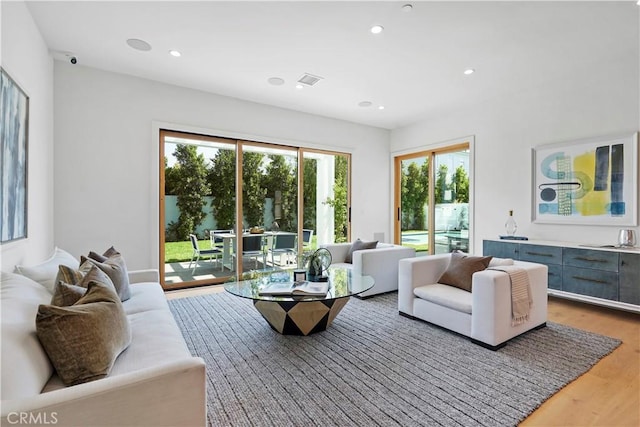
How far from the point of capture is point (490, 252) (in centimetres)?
442

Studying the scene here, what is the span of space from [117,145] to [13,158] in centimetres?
184

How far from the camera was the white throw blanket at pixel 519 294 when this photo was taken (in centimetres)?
262

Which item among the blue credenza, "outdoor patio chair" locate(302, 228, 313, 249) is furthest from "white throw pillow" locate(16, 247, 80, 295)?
the blue credenza

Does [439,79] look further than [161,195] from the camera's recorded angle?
No

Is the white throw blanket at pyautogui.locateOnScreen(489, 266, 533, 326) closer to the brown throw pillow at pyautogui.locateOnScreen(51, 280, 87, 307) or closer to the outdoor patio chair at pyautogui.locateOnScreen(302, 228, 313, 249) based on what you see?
the brown throw pillow at pyautogui.locateOnScreen(51, 280, 87, 307)

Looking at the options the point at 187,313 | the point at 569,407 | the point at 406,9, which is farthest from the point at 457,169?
the point at 187,313

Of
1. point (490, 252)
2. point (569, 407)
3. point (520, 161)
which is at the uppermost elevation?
point (520, 161)

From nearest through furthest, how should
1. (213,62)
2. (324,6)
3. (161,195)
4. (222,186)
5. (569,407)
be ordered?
(569,407) → (324,6) → (213,62) → (161,195) → (222,186)

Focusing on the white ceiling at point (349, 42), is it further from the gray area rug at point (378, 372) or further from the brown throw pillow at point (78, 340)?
the gray area rug at point (378, 372)

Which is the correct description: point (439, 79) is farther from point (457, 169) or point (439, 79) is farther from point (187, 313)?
point (187, 313)

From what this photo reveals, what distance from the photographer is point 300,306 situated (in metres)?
2.67

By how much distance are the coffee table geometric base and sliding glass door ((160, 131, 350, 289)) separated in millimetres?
1341

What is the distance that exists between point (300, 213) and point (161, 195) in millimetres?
2290

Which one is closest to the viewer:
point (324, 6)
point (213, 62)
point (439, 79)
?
point (324, 6)
